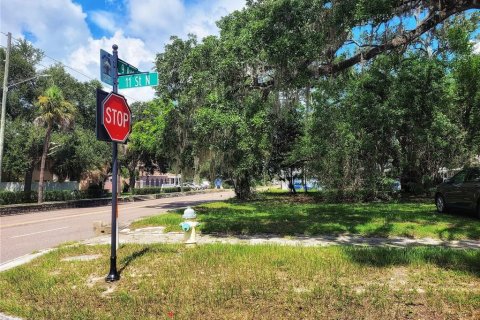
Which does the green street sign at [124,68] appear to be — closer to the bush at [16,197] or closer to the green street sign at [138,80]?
the green street sign at [138,80]

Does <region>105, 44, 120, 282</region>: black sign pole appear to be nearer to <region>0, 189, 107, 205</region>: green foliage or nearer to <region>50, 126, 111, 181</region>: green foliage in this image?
<region>0, 189, 107, 205</region>: green foliage

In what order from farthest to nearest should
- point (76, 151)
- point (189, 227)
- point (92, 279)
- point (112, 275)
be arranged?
point (76, 151), point (189, 227), point (92, 279), point (112, 275)

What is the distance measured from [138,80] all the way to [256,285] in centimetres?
419

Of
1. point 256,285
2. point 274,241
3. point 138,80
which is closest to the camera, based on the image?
point 256,285

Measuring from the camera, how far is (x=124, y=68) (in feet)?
23.6

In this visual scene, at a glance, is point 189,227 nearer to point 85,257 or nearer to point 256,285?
point 85,257

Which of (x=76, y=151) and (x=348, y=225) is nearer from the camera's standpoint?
(x=348, y=225)

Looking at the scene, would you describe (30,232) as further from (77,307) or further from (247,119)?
(77,307)

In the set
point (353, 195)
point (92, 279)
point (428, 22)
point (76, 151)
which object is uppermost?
point (428, 22)

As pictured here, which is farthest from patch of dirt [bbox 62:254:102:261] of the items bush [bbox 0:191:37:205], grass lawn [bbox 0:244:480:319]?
bush [bbox 0:191:37:205]

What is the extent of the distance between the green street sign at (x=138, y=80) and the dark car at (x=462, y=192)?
429 inches

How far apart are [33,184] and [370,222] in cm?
3284

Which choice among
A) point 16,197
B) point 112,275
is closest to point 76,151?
point 16,197

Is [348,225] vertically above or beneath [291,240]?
above
